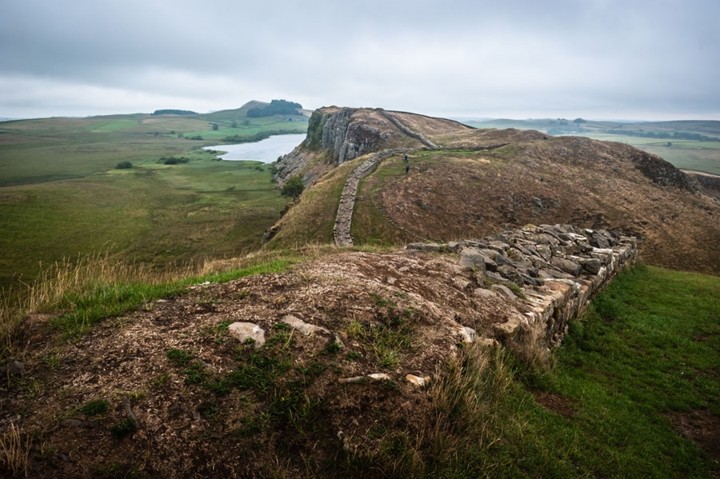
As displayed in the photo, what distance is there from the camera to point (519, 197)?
39.6m

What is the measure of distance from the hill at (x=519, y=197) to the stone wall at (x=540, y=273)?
524 inches

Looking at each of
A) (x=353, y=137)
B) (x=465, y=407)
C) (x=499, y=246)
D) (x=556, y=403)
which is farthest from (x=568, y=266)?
(x=353, y=137)

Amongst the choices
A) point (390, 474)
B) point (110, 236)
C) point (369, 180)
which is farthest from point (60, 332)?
point (110, 236)

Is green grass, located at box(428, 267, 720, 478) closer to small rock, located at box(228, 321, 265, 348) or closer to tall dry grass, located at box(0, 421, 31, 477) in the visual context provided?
small rock, located at box(228, 321, 265, 348)

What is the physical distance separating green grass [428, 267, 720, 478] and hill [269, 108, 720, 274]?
18.9 metres

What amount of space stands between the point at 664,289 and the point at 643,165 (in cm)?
4794

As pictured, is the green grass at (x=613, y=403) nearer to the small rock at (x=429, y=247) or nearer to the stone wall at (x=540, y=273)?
the stone wall at (x=540, y=273)

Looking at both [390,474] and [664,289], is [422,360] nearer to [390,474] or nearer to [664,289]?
[390,474]

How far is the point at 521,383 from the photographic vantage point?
7367 mm

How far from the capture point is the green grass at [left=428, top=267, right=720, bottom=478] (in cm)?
536

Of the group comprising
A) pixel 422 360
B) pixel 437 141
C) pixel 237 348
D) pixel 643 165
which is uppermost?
pixel 437 141

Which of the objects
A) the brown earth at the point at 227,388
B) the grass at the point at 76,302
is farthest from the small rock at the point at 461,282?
the grass at the point at 76,302

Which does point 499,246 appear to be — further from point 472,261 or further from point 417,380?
point 417,380

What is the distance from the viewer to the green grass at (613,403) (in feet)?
17.6
